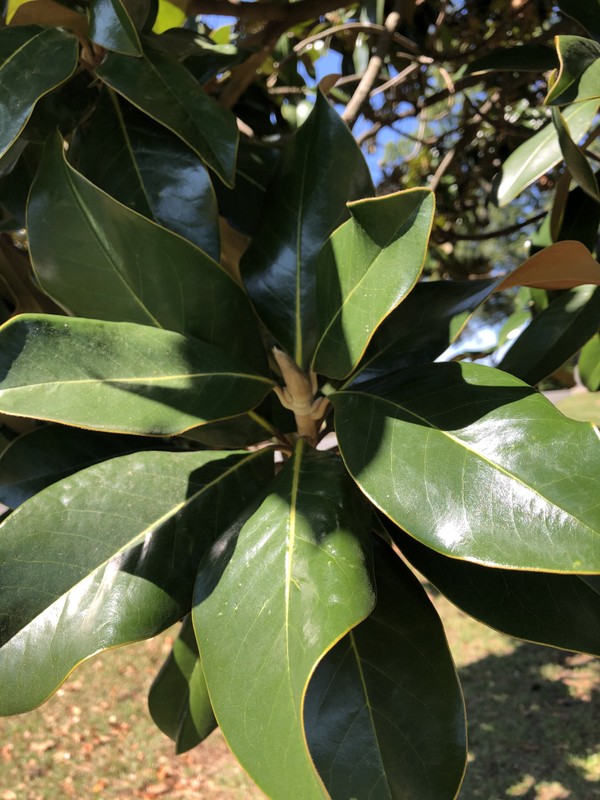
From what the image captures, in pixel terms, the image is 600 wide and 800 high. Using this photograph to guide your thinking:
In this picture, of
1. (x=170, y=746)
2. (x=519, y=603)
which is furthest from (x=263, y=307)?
(x=170, y=746)

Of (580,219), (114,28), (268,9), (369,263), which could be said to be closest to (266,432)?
(369,263)

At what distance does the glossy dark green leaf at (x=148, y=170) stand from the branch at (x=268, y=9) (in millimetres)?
440

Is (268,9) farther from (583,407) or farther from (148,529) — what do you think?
(148,529)

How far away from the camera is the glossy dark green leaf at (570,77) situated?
0.79m

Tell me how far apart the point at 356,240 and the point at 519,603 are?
437 millimetres

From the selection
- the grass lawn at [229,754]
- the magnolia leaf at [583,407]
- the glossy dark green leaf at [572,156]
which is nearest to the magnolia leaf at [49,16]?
the glossy dark green leaf at [572,156]

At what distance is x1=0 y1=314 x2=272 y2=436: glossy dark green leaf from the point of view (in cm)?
68

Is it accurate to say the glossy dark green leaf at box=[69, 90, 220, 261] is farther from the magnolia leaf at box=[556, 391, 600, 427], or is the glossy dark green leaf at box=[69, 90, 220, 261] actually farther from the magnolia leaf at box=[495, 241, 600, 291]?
the magnolia leaf at box=[556, 391, 600, 427]

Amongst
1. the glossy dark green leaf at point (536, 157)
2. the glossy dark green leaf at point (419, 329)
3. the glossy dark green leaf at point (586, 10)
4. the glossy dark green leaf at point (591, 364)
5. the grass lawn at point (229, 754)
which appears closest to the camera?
the glossy dark green leaf at point (419, 329)

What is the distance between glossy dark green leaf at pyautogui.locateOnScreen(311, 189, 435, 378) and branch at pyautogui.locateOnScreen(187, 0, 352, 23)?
793 mm

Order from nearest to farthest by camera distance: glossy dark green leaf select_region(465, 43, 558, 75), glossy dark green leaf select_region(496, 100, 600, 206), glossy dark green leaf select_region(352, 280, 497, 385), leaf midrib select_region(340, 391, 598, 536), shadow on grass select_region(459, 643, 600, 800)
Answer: leaf midrib select_region(340, 391, 598, 536) → glossy dark green leaf select_region(352, 280, 497, 385) → glossy dark green leaf select_region(496, 100, 600, 206) → glossy dark green leaf select_region(465, 43, 558, 75) → shadow on grass select_region(459, 643, 600, 800)

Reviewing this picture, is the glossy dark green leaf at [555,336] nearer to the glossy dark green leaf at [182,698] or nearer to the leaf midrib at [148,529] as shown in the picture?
the leaf midrib at [148,529]

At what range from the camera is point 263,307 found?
96 cm

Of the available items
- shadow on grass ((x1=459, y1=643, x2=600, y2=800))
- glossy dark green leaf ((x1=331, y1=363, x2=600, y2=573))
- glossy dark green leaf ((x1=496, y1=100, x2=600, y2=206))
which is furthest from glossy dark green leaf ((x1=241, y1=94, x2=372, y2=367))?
shadow on grass ((x1=459, y1=643, x2=600, y2=800))
